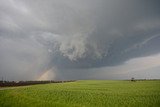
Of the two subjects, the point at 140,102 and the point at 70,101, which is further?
the point at 70,101

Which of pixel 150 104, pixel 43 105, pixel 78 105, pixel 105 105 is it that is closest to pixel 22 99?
pixel 43 105

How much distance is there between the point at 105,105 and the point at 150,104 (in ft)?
23.8

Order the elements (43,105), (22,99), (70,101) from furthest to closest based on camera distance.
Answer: (22,99) → (70,101) → (43,105)

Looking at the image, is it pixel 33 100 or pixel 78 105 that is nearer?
pixel 78 105

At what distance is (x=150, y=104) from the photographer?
3712 cm

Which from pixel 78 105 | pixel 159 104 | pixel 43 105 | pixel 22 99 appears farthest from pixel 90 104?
pixel 22 99

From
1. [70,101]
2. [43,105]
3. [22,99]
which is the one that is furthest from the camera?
[22,99]

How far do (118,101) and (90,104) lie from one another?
530cm

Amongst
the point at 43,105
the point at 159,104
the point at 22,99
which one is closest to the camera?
the point at 159,104

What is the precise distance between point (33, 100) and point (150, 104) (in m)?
21.3

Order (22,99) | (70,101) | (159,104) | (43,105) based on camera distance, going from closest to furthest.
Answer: (159,104) < (43,105) < (70,101) < (22,99)

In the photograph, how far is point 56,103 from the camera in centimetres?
4012

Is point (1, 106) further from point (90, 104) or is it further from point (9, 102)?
point (90, 104)

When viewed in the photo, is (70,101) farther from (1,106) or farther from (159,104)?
(159,104)
